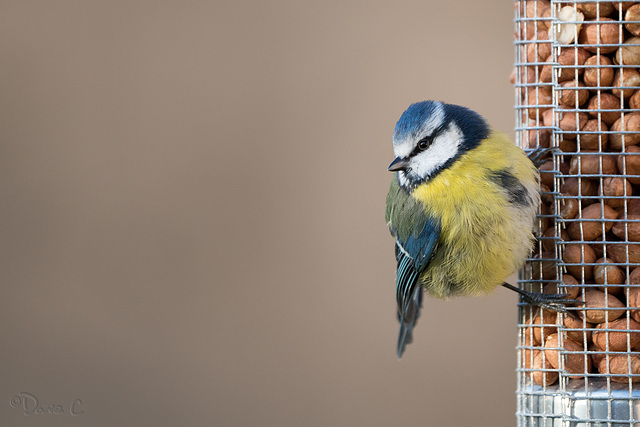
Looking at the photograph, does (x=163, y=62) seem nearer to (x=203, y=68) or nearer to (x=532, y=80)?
(x=203, y=68)

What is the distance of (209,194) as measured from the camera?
554 cm

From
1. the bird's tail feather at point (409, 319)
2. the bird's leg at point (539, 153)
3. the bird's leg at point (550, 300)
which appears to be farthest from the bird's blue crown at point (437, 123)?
the bird's tail feather at point (409, 319)

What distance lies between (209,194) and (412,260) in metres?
3.21

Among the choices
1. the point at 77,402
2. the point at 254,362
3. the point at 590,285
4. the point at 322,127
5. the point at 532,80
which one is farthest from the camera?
the point at 322,127

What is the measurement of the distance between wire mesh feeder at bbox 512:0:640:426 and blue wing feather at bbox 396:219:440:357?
325mm

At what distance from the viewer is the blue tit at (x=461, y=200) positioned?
91.0 inches

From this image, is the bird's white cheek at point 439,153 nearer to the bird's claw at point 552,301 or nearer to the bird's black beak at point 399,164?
the bird's black beak at point 399,164

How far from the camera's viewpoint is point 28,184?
5719 millimetres

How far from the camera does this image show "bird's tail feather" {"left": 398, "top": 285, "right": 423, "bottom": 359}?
2.94 meters

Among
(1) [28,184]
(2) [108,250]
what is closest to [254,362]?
(2) [108,250]

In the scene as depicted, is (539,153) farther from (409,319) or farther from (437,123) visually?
(409,319)

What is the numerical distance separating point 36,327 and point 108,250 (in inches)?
28.3

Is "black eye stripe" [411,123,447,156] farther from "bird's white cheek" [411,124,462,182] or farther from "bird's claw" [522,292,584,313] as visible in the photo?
"bird's claw" [522,292,584,313]

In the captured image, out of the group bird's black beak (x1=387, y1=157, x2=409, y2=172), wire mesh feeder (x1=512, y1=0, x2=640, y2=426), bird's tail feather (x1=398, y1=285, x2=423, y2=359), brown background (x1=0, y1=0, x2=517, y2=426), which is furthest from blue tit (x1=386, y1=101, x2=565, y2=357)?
brown background (x1=0, y1=0, x2=517, y2=426)
